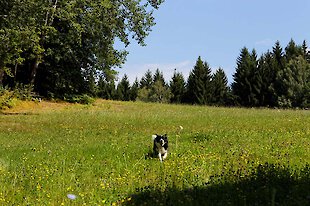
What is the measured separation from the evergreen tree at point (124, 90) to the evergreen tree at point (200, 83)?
16230mm

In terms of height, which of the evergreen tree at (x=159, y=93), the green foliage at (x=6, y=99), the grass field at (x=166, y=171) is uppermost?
the evergreen tree at (x=159, y=93)

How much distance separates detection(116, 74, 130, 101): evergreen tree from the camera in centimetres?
8569

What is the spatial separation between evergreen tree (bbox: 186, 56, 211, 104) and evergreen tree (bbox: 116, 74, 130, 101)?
1623cm

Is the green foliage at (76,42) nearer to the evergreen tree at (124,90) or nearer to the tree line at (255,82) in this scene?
the tree line at (255,82)

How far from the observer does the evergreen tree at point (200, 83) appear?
75250mm

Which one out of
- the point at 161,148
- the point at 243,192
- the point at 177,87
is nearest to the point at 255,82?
the point at 177,87

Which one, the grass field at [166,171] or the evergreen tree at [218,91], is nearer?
the grass field at [166,171]

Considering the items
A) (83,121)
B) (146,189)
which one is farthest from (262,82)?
(146,189)

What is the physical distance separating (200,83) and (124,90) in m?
19.4

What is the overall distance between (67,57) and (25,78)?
6.13 meters

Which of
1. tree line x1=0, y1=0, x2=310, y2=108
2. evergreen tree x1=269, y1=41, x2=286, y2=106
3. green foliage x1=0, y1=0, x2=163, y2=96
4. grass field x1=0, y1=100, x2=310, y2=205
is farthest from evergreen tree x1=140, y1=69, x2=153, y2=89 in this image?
grass field x1=0, y1=100, x2=310, y2=205

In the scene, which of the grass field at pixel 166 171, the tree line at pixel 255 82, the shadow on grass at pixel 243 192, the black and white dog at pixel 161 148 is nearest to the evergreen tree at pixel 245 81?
the tree line at pixel 255 82

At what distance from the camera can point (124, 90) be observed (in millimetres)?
87625

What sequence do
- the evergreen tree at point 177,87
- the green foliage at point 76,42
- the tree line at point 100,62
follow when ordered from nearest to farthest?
the tree line at point 100,62 → the green foliage at point 76,42 → the evergreen tree at point 177,87
